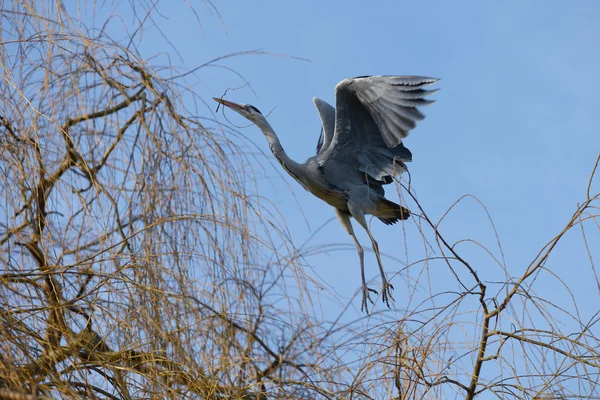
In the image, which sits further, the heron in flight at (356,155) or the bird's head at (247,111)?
the bird's head at (247,111)

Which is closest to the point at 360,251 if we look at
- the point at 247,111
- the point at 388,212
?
the point at 388,212

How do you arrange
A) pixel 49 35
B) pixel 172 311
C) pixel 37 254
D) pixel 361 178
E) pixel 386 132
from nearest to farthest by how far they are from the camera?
pixel 172 311 < pixel 49 35 < pixel 37 254 < pixel 386 132 < pixel 361 178

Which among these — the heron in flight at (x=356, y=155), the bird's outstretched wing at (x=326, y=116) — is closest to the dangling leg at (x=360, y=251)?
the heron in flight at (x=356, y=155)

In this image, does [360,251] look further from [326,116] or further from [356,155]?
[326,116]

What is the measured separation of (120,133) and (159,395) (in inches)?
36.5

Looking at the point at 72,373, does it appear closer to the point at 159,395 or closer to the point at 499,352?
the point at 159,395

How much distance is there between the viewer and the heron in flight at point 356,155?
3.50 m

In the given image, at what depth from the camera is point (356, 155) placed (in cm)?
370

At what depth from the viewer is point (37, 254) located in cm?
261

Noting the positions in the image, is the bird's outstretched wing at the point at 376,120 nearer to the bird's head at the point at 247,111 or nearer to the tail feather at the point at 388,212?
the tail feather at the point at 388,212

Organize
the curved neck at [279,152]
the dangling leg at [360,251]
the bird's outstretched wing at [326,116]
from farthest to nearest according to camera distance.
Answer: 1. the bird's outstretched wing at [326,116]
2. the curved neck at [279,152]
3. the dangling leg at [360,251]

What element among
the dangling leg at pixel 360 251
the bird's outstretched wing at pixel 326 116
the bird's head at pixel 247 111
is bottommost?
the dangling leg at pixel 360 251

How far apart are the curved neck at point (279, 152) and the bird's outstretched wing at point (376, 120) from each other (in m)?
0.12

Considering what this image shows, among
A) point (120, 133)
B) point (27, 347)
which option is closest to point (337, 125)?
point (120, 133)
